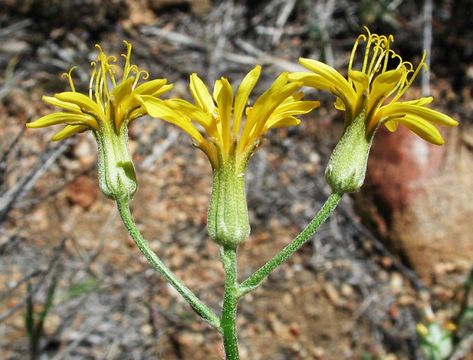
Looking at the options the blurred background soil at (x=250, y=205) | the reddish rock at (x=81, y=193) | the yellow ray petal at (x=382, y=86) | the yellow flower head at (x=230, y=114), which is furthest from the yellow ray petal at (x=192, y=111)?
the reddish rock at (x=81, y=193)

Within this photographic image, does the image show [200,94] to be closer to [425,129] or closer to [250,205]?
[425,129]

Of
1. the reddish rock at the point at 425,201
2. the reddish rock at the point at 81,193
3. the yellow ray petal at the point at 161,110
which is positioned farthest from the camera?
the reddish rock at the point at 81,193

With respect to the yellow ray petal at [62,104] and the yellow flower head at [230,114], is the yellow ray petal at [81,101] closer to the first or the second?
the yellow ray petal at [62,104]

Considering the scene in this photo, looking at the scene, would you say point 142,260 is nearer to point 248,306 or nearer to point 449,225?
point 248,306

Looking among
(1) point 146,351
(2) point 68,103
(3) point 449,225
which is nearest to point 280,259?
(2) point 68,103

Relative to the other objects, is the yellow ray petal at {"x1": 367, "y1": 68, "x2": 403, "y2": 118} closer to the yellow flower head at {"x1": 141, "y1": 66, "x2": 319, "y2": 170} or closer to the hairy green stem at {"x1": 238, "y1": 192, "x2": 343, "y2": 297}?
the yellow flower head at {"x1": 141, "y1": 66, "x2": 319, "y2": 170}

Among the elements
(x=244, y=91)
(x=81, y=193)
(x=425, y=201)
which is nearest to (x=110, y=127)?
(x=244, y=91)
